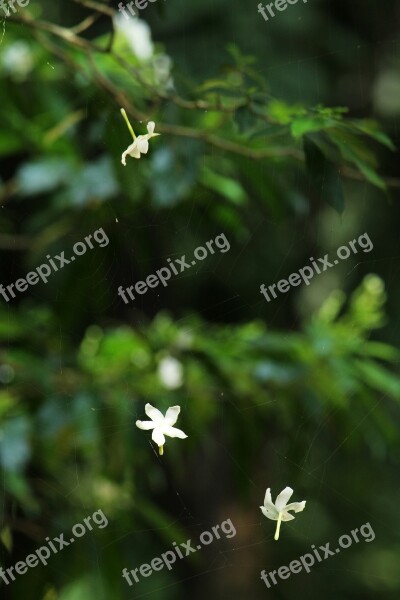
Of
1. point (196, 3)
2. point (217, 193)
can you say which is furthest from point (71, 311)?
point (196, 3)

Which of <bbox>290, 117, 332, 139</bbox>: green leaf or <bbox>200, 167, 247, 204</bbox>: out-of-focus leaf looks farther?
<bbox>200, 167, 247, 204</bbox>: out-of-focus leaf

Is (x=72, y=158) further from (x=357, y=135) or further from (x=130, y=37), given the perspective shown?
(x=357, y=135)

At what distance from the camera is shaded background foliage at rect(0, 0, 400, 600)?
0.72 m

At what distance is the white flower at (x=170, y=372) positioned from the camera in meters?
0.81

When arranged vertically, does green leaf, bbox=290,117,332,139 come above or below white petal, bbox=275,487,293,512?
above

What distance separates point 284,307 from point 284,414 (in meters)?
0.23

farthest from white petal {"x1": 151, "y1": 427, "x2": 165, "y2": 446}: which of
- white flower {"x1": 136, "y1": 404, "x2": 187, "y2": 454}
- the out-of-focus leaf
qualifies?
the out-of-focus leaf

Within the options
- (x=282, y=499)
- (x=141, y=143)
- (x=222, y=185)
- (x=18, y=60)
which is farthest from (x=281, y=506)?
(x=18, y=60)

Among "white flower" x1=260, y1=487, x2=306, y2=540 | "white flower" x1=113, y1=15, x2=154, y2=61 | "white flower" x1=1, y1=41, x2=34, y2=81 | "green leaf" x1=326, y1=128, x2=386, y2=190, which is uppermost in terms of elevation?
"white flower" x1=1, y1=41, x2=34, y2=81

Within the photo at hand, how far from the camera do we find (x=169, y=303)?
3.17ft

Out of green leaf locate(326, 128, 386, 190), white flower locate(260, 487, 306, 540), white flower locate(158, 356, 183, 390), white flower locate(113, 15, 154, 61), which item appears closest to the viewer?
white flower locate(260, 487, 306, 540)

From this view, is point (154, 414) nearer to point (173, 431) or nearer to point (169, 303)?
point (173, 431)

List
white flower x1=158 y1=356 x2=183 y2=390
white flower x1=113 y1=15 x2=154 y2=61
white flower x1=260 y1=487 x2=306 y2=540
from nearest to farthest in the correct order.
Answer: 1. white flower x1=260 y1=487 x2=306 y2=540
2. white flower x1=113 y1=15 x2=154 y2=61
3. white flower x1=158 y1=356 x2=183 y2=390

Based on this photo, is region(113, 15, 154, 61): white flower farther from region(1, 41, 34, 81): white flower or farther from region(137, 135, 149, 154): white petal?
region(137, 135, 149, 154): white petal
